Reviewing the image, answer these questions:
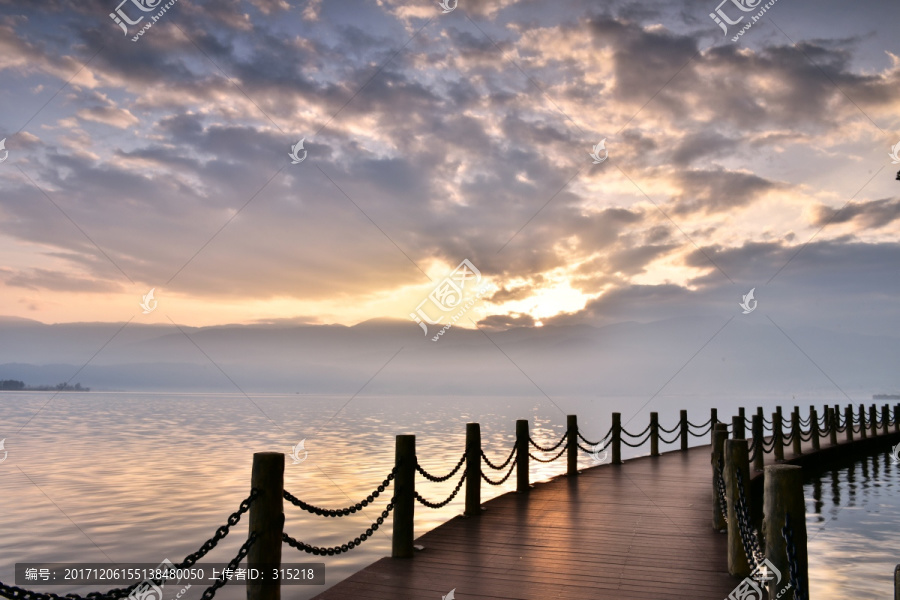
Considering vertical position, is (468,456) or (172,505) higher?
(468,456)

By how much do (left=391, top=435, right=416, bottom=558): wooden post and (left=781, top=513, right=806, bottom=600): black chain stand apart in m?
4.22

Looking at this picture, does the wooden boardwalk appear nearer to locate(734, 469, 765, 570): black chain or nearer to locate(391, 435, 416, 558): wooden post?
locate(391, 435, 416, 558): wooden post

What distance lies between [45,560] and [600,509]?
10629 mm

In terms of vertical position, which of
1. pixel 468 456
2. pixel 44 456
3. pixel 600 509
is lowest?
pixel 44 456

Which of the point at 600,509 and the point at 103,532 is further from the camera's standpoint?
the point at 103,532

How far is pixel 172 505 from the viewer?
17859 millimetres

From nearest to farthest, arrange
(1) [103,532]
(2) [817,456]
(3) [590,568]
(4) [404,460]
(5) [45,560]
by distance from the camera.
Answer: (3) [590,568] < (4) [404,460] < (5) [45,560] < (1) [103,532] < (2) [817,456]

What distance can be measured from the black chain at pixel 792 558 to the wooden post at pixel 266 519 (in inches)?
144

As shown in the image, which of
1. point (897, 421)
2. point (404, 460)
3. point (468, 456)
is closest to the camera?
point (404, 460)

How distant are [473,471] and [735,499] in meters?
4.34

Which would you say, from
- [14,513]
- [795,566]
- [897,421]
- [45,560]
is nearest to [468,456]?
[795,566]

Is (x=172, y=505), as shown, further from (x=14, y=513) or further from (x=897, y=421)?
(x=897, y=421)

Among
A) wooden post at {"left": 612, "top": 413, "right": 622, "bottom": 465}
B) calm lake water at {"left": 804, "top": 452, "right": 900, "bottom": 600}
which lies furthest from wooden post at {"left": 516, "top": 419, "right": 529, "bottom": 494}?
Result: wooden post at {"left": 612, "top": 413, "right": 622, "bottom": 465}

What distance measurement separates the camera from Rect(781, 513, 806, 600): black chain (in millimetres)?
3826
